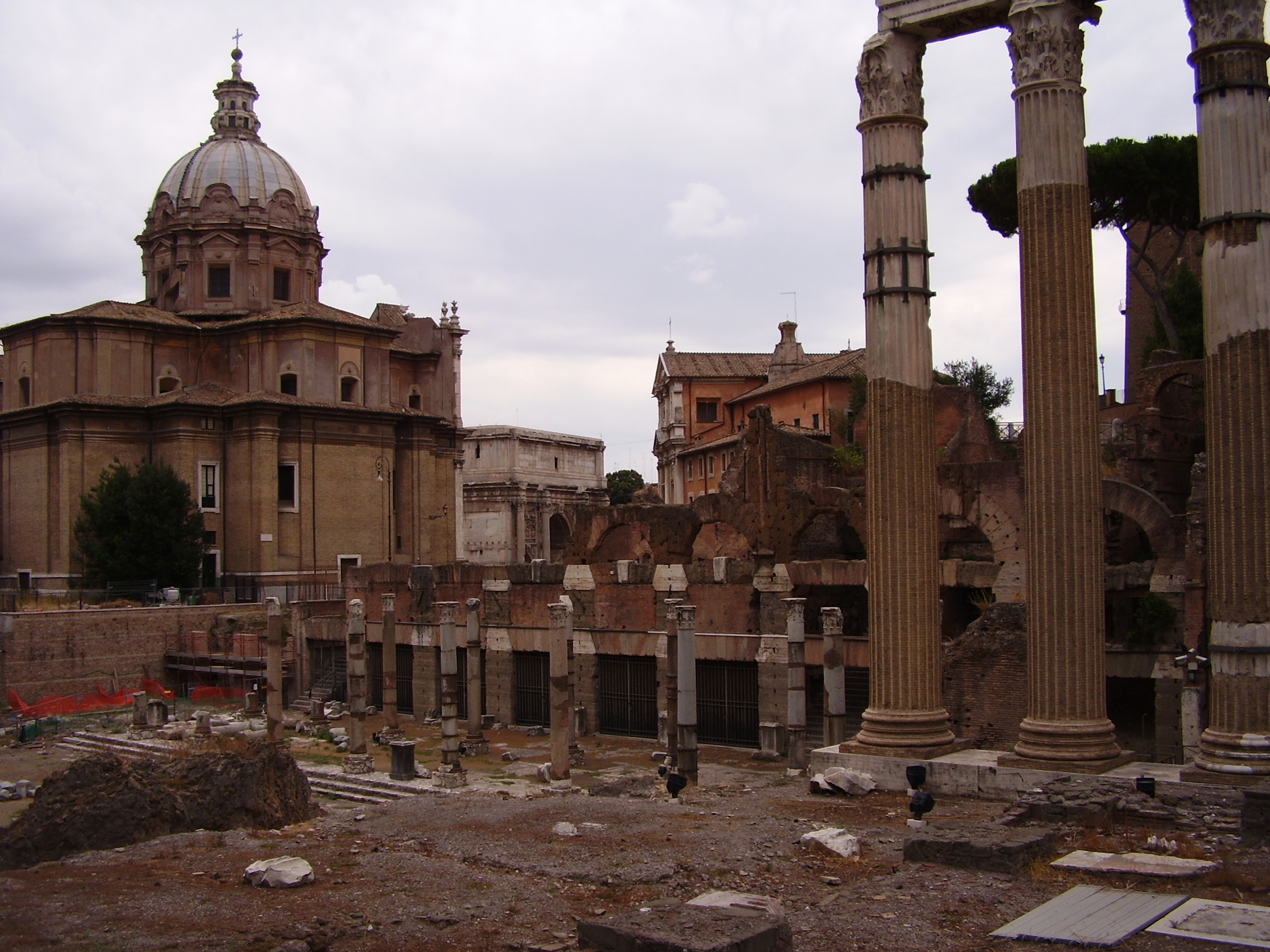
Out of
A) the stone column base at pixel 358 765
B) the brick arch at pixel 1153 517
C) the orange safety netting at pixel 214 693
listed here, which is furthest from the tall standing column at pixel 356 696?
the brick arch at pixel 1153 517

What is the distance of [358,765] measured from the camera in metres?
18.5

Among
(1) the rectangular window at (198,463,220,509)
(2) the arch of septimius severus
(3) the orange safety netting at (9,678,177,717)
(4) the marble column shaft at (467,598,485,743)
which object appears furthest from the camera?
(1) the rectangular window at (198,463,220,509)

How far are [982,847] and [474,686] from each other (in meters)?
13.4

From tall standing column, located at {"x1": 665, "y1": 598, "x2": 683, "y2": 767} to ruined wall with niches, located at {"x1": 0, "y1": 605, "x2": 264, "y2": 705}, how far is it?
1693 centimetres

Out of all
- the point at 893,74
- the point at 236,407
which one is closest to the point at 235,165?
the point at 236,407

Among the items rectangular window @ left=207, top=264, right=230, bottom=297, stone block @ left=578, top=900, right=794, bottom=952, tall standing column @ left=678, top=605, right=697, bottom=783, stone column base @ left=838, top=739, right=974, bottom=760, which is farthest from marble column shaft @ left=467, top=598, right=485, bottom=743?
rectangular window @ left=207, top=264, right=230, bottom=297

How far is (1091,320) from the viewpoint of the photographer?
34.2 ft

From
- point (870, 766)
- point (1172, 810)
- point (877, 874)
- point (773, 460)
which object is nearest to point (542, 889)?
point (877, 874)

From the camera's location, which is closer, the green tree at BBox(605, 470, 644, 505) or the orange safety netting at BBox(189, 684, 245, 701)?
the orange safety netting at BBox(189, 684, 245, 701)

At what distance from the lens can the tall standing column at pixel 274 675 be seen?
21188mm

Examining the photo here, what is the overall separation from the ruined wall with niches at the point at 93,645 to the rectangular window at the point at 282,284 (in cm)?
1394

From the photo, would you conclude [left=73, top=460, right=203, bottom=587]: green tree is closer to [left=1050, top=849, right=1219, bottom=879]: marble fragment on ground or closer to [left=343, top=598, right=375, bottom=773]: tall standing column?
[left=343, top=598, right=375, bottom=773]: tall standing column

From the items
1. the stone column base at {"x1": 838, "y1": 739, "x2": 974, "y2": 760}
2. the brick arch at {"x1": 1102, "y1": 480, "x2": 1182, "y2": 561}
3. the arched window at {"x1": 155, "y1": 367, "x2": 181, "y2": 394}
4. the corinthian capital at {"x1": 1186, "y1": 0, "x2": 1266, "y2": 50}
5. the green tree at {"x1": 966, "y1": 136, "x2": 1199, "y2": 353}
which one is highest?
the green tree at {"x1": 966, "y1": 136, "x2": 1199, "y2": 353}

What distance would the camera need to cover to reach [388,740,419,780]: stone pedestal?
17.7 metres
